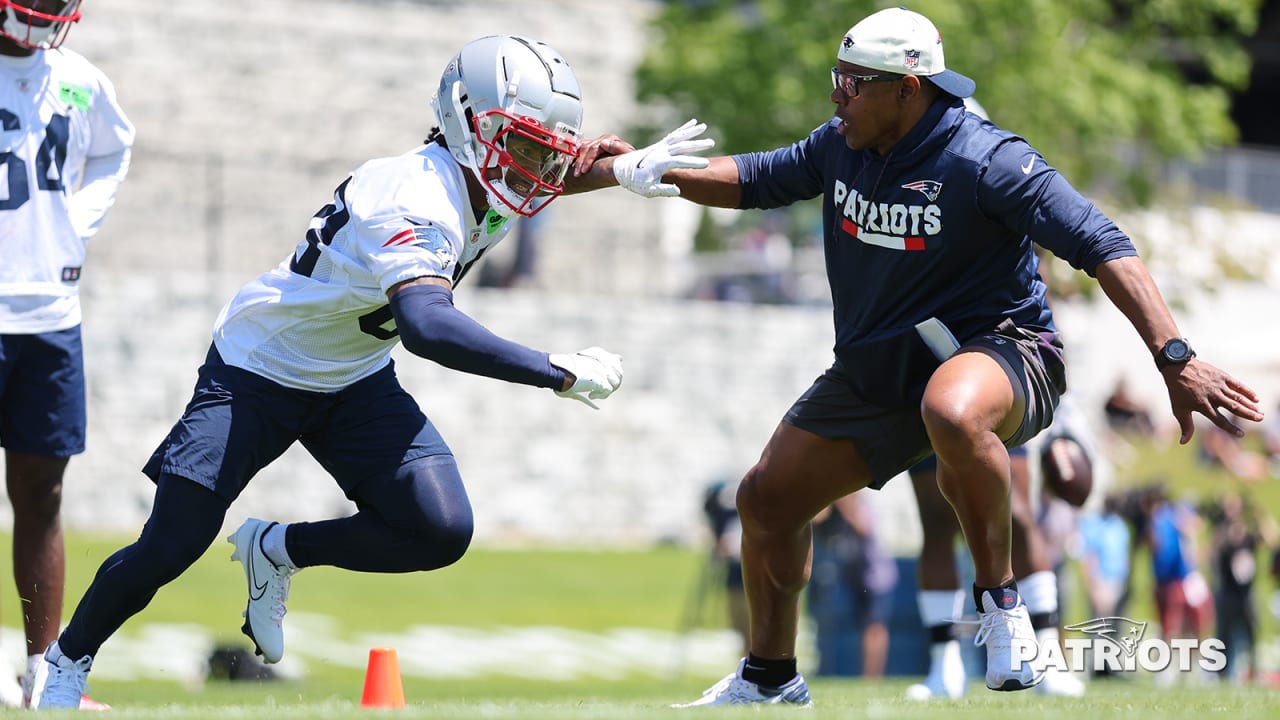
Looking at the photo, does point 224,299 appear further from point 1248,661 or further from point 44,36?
point 44,36

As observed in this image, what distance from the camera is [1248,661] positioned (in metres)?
16.0

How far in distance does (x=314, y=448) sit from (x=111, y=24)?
61.0ft

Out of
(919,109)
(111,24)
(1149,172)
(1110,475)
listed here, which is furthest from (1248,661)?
(111,24)

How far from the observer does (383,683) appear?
20.1ft

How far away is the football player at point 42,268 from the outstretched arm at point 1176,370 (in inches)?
151

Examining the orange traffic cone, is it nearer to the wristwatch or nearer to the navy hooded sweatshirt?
the navy hooded sweatshirt

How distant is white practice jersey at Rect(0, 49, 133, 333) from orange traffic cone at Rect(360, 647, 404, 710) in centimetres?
178

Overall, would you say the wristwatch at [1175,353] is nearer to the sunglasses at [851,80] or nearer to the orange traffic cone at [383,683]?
the sunglasses at [851,80]

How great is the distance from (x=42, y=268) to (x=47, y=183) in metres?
0.33

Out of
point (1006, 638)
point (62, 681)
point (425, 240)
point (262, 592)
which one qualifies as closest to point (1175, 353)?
point (1006, 638)

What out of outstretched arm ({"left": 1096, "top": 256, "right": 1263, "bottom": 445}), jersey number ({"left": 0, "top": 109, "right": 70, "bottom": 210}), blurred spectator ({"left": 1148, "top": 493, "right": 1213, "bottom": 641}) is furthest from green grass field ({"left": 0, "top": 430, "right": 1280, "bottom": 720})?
outstretched arm ({"left": 1096, "top": 256, "right": 1263, "bottom": 445})

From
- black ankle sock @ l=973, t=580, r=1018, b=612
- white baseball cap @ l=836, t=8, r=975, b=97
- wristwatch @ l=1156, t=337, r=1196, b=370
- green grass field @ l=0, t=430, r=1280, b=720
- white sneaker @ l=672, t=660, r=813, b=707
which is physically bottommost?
green grass field @ l=0, t=430, r=1280, b=720

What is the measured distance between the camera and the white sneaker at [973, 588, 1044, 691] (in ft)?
17.9

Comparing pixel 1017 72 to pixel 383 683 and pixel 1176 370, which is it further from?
pixel 383 683
